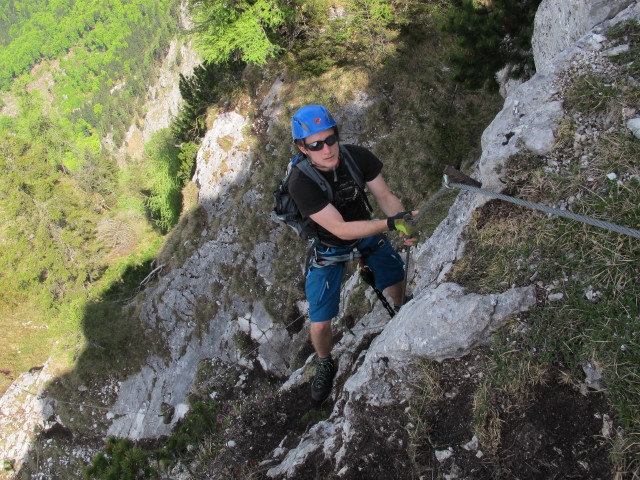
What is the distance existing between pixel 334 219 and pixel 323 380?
252 cm

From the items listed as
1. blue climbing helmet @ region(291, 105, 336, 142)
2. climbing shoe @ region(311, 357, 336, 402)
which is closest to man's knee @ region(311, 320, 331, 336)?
climbing shoe @ region(311, 357, 336, 402)

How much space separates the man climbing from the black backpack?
0.09ft

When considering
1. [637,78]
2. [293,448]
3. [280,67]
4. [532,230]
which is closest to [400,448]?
[293,448]

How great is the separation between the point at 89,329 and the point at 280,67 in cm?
→ 1762

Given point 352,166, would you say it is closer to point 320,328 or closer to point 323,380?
point 320,328

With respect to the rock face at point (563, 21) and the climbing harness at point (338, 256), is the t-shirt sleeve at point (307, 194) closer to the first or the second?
the climbing harness at point (338, 256)

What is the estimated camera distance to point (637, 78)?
389 cm

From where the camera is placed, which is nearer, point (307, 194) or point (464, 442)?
point (464, 442)

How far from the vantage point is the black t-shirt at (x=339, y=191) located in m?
4.48

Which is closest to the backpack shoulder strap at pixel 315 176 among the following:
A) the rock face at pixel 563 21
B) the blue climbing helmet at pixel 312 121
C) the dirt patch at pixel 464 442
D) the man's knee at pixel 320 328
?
the blue climbing helmet at pixel 312 121

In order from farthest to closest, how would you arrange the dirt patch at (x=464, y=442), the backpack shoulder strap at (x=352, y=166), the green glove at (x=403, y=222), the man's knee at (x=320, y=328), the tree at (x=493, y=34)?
the tree at (x=493, y=34) < the man's knee at (x=320, y=328) < the backpack shoulder strap at (x=352, y=166) < the green glove at (x=403, y=222) < the dirt patch at (x=464, y=442)

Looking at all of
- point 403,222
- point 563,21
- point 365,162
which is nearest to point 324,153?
point 365,162

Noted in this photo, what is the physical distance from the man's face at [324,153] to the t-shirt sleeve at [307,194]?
236mm

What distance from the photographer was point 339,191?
4.84m
